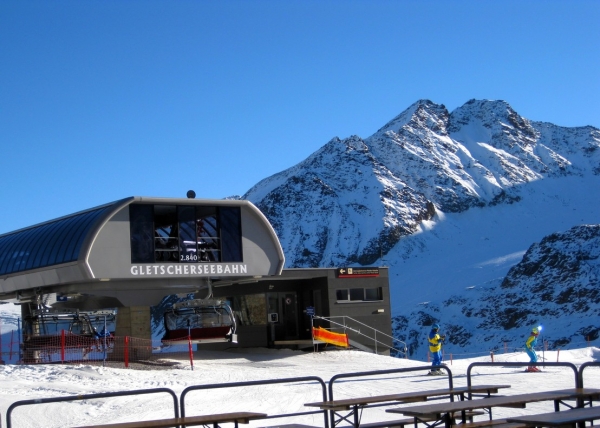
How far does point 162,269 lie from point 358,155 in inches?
5843

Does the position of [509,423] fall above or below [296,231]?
below

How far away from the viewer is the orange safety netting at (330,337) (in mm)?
29506

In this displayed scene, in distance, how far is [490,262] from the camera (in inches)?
4491

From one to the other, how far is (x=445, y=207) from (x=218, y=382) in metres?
135

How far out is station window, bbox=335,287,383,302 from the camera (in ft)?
105

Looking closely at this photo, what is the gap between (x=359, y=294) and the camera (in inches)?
1296

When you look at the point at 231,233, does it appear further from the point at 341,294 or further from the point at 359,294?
the point at 359,294

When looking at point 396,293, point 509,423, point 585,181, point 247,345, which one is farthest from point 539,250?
point 509,423

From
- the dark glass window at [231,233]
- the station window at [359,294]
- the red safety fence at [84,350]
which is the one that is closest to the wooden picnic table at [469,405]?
the red safety fence at [84,350]

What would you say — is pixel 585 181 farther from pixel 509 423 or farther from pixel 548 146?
pixel 509 423

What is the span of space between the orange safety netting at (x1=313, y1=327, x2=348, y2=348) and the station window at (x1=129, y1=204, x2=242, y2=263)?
17.3 ft

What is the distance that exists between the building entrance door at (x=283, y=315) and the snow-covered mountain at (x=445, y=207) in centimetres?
5293

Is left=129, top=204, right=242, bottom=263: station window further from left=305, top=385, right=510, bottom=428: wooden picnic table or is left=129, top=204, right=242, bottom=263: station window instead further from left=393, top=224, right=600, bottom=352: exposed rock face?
left=393, top=224, right=600, bottom=352: exposed rock face

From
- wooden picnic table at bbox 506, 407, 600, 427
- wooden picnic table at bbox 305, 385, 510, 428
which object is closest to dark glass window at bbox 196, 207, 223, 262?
wooden picnic table at bbox 305, 385, 510, 428
